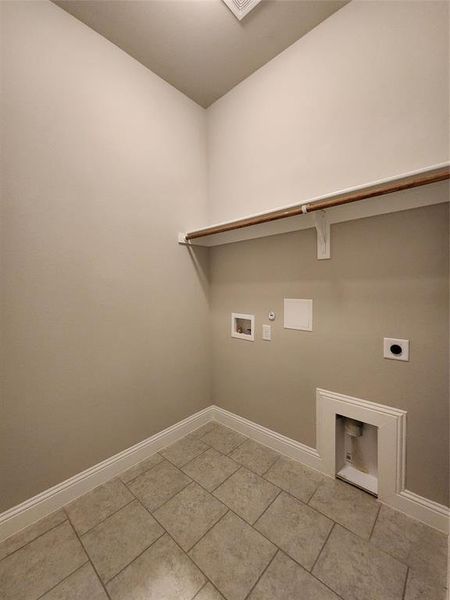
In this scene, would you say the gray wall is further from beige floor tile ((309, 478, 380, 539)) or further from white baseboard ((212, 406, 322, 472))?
beige floor tile ((309, 478, 380, 539))

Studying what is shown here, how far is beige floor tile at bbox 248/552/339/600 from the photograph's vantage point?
3.08ft

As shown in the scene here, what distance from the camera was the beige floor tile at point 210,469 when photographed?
4.99 feet

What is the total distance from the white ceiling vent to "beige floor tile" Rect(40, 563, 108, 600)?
289cm

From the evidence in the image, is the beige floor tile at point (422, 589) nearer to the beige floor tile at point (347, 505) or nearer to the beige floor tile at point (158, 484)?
the beige floor tile at point (347, 505)

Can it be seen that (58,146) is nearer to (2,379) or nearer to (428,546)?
(2,379)

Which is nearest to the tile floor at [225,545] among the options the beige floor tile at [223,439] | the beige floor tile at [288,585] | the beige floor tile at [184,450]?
the beige floor tile at [288,585]

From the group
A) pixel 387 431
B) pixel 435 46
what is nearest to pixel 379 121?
→ pixel 435 46

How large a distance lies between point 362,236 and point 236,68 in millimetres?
1559

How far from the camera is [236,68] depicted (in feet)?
5.86

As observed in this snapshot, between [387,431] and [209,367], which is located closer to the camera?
[387,431]

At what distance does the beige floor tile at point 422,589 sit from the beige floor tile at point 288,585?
0.30 metres

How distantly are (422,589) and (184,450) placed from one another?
4.56 feet

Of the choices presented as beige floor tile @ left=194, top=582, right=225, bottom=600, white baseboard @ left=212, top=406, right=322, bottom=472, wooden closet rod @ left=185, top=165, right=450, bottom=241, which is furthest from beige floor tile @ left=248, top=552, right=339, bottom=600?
wooden closet rod @ left=185, top=165, right=450, bottom=241

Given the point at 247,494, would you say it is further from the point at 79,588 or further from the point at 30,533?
the point at 30,533
